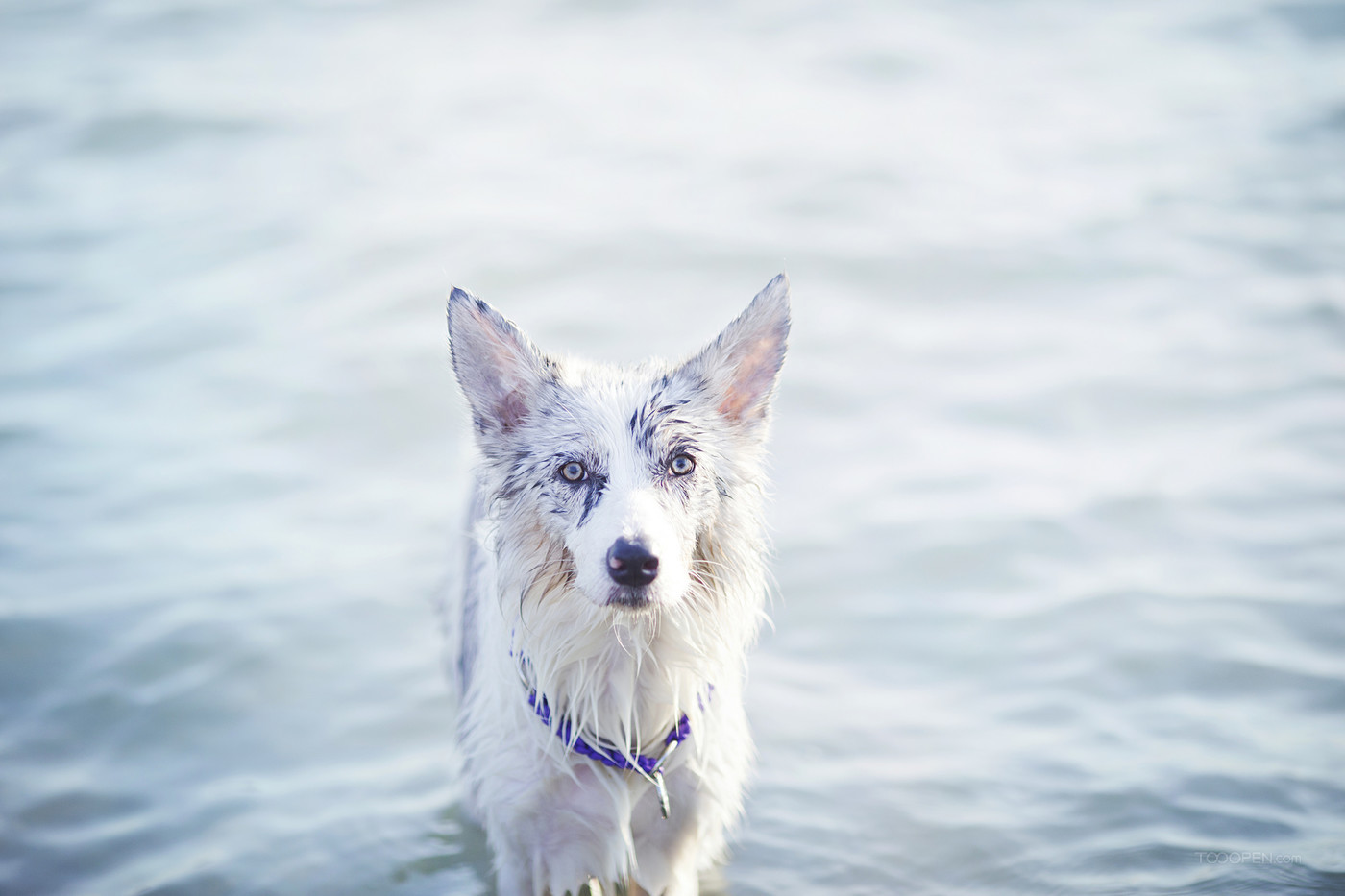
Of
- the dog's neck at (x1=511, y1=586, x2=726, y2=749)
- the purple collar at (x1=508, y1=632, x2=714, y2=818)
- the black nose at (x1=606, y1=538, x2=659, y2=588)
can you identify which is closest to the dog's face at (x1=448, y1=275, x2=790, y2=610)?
the black nose at (x1=606, y1=538, x2=659, y2=588)

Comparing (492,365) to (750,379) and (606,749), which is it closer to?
(750,379)

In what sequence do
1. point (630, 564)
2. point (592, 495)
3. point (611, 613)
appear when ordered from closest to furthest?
point (630, 564) → point (592, 495) → point (611, 613)

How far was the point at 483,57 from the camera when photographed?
37.1 ft

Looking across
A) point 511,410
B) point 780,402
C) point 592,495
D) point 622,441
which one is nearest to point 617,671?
point 592,495

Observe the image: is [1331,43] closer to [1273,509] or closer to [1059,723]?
[1273,509]

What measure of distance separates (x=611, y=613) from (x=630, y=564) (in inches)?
16.1

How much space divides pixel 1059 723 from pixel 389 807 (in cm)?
308

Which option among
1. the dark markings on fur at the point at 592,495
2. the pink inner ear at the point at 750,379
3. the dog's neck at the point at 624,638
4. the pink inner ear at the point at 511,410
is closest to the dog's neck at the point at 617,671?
the dog's neck at the point at 624,638

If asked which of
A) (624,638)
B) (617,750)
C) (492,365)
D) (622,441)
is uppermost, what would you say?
(492,365)

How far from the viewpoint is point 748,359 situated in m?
3.44

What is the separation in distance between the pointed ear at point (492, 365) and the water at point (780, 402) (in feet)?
5.60

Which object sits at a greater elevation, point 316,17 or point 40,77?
point 316,17

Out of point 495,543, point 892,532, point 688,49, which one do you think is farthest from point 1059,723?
point 688,49

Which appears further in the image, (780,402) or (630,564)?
(780,402)
